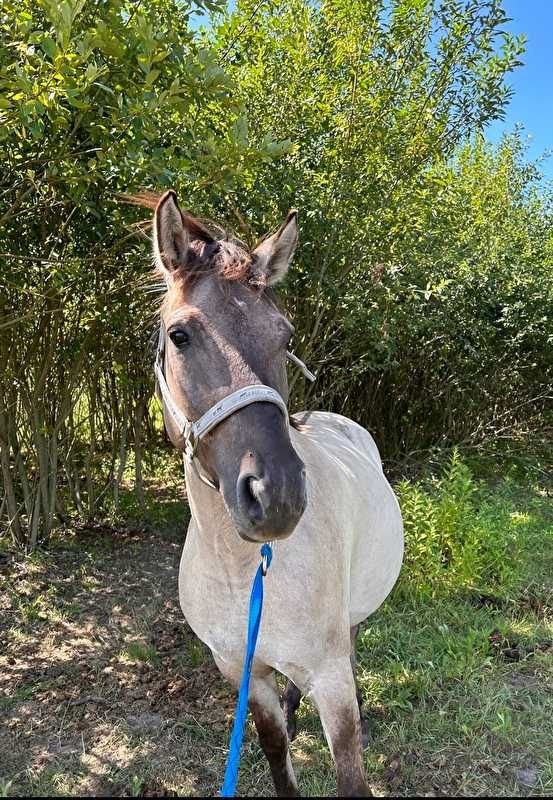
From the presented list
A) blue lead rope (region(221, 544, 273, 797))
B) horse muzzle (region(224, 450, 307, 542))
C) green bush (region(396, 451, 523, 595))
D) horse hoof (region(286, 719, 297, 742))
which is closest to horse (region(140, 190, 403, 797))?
horse muzzle (region(224, 450, 307, 542))

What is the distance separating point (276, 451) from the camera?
4.09ft

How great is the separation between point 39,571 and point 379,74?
15.0 ft

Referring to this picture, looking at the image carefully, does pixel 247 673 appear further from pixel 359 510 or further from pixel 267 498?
pixel 359 510

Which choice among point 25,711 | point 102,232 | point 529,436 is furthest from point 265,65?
point 529,436

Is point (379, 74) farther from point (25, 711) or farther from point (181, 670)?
point (25, 711)

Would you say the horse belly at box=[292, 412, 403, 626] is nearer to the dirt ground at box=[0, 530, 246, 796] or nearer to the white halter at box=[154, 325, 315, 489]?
the white halter at box=[154, 325, 315, 489]

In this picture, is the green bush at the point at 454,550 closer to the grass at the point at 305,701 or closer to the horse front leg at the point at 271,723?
the grass at the point at 305,701

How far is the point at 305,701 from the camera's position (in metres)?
2.80

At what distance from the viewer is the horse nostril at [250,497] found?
3.94ft

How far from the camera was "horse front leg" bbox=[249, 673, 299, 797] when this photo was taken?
1878 mm

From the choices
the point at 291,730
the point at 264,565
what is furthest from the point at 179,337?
the point at 291,730

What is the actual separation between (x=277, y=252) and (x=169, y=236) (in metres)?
0.33

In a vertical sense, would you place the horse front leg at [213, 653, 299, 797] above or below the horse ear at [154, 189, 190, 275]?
below

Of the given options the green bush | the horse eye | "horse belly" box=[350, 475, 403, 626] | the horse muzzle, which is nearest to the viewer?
the horse muzzle
